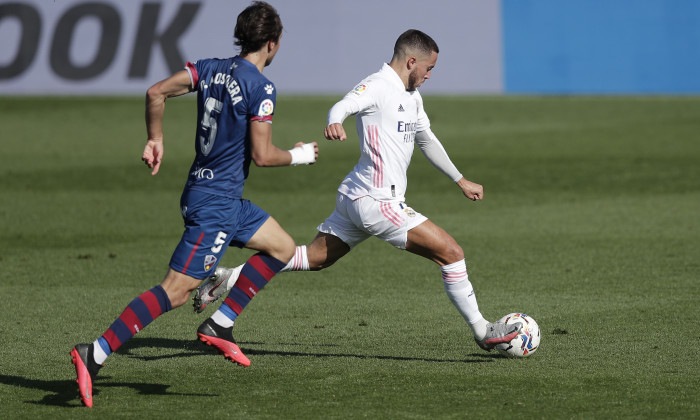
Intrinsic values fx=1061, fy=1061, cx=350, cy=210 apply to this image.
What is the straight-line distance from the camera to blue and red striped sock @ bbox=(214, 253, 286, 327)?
6.29 metres

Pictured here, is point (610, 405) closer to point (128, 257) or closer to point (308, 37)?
point (128, 257)

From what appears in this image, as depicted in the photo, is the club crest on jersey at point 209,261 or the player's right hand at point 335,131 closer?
the club crest on jersey at point 209,261

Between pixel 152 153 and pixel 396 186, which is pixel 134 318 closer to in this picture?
pixel 152 153

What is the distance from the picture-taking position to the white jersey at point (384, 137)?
680 centimetres

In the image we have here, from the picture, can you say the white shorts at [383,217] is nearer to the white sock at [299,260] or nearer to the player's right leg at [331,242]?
the player's right leg at [331,242]

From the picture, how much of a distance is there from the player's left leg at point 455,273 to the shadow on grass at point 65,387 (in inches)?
66.5

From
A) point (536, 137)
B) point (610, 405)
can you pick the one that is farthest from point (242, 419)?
point (536, 137)

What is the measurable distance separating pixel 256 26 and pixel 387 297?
3513 millimetres

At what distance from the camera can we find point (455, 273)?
6.81 metres

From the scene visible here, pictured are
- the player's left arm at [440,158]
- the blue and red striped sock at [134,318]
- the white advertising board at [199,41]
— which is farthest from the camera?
the white advertising board at [199,41]

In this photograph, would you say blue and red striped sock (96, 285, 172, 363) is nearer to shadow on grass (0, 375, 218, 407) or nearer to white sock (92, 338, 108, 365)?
white sock (92, 338, 108, 365)

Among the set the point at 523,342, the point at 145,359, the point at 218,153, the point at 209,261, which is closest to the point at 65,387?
the point at 145,359

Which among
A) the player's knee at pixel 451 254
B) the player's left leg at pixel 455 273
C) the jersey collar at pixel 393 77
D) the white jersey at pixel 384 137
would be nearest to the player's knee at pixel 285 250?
the white jersey at pixel 384 137

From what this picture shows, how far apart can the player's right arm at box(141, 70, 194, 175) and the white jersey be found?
1263 millimetres
